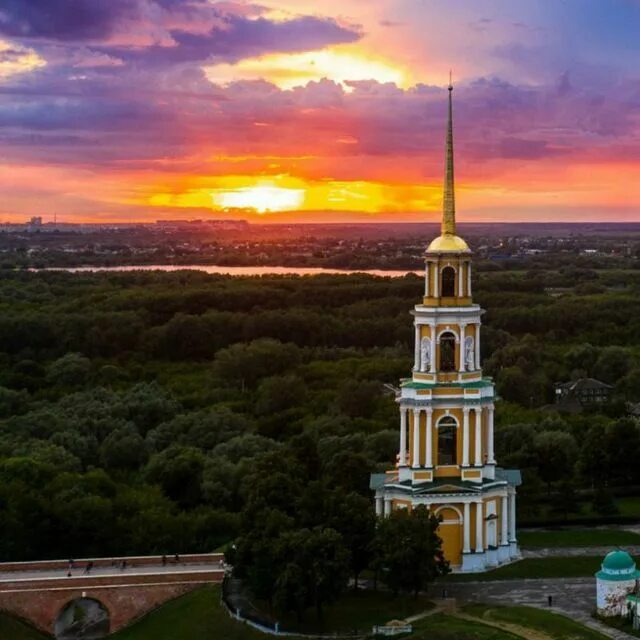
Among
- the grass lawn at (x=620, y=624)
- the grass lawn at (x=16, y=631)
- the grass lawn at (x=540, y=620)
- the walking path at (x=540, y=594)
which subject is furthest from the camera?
the grass lawn at (x=16, y=631)

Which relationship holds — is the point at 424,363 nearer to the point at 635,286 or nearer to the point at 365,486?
the point at 365,486

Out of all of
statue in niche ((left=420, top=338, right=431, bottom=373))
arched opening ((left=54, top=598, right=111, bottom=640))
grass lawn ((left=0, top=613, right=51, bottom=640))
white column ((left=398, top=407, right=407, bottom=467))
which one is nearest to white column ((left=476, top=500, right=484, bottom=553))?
white column ((left=398, top=407, right=407, bottom=467))

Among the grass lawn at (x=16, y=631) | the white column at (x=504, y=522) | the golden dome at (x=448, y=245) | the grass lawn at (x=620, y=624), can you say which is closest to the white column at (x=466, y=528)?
the white column at (x=504, y=522)

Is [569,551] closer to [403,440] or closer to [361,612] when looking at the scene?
[403,440]

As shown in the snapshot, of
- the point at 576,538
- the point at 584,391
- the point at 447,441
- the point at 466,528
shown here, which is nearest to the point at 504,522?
the point at 466,528

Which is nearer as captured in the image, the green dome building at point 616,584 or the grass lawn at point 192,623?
the green dome building at point 616,584

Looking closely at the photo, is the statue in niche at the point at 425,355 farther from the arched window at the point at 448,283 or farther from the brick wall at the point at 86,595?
the brick wall at the point at 86,595
